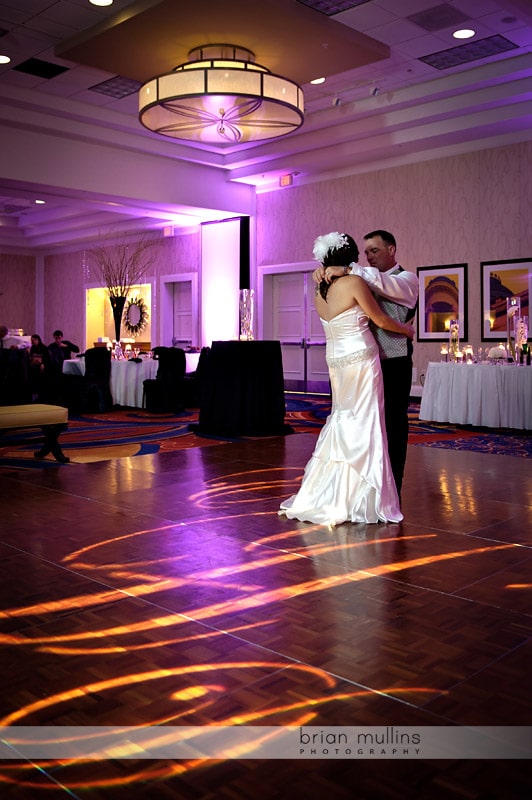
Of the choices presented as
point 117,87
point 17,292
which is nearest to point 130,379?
point 117,87

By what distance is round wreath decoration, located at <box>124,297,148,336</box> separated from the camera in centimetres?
1814

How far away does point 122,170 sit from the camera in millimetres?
12430

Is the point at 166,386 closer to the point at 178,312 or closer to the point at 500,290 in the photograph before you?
the point at 500,290

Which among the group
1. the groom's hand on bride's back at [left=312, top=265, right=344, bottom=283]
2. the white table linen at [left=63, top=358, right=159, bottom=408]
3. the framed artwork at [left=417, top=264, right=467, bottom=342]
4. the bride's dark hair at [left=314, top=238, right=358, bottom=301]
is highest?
the framed artwork at [left=417, top=264, right=467, bottom=342]

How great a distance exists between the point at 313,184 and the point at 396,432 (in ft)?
33.1

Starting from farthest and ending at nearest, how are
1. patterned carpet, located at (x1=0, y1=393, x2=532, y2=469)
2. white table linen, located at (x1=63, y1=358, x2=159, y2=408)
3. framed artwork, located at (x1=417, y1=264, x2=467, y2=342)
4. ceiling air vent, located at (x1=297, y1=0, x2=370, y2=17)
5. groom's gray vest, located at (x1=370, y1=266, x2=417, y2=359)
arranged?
framed artwork, located at (x1=417, y1=264, x2=467, y2=342) → white table linen, located at (x1=63, y1=358, x2=159, y2=408) → ceiling air vent, located at (x1=297, y1=0, x2=370, y2=17) → patterned carpet, located at (x1=0, y1=393, x2=532, y2=469) → groom's gray vest, located at (x1=370, y1=266, x2=417, y2=359)

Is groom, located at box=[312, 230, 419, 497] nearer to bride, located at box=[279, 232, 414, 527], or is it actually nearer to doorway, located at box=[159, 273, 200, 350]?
bride, located at box=[279, 232, 414, 527]

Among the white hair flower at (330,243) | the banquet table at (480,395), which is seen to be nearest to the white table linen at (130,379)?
the banquet table at (480,395)

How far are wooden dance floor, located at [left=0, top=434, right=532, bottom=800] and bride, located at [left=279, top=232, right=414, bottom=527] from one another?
5.5 inches

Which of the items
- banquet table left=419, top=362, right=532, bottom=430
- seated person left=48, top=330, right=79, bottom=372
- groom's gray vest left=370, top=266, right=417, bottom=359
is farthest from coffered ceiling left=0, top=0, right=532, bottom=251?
groom's gray vest left=370, top=266, right=417, bottom=359

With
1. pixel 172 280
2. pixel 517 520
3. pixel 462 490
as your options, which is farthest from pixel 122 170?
pixel 517 520

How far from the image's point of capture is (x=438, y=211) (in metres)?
11.8

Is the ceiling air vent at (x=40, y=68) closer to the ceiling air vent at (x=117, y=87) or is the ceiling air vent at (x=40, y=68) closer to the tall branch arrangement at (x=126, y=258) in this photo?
the ceiling air vent at (x=117, y=87)

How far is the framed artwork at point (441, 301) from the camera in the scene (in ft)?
38.0
